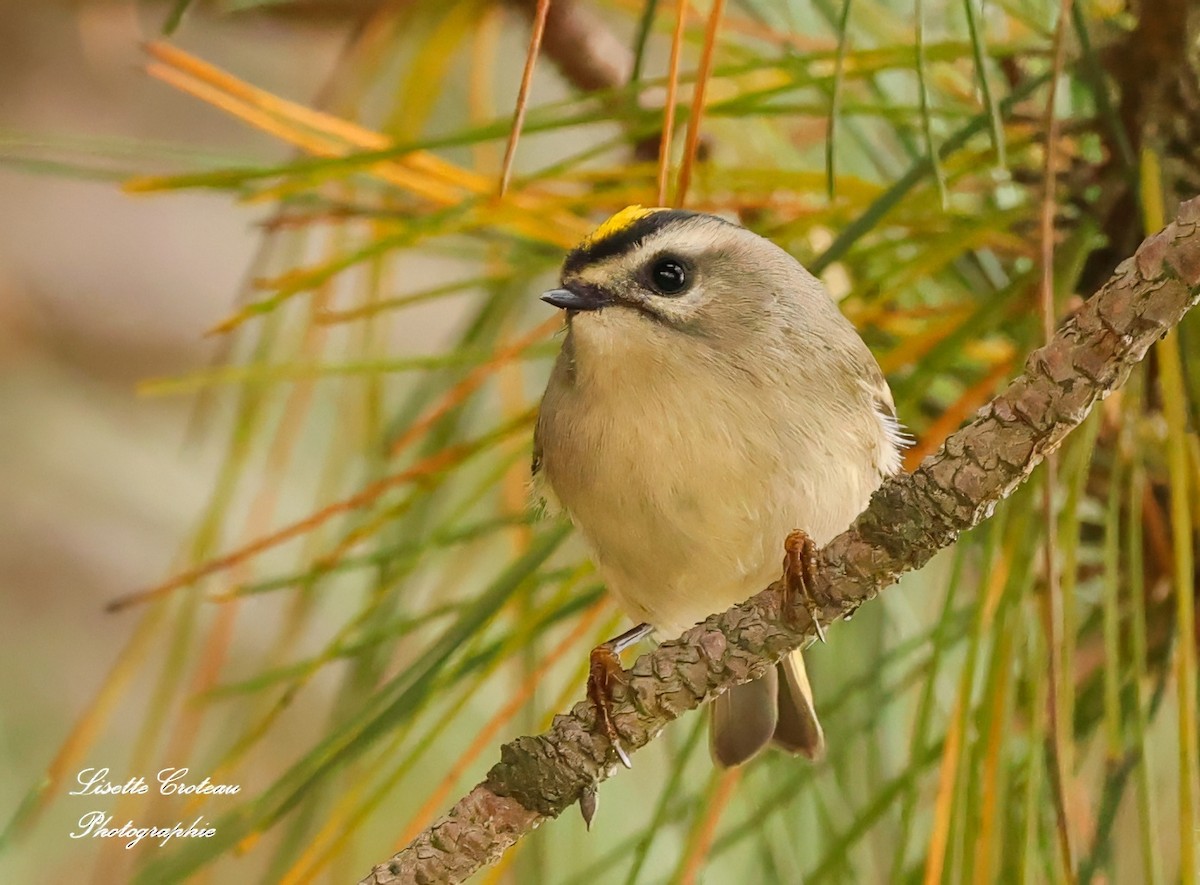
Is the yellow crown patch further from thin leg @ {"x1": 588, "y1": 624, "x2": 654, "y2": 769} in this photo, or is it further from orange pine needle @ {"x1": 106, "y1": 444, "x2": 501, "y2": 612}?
thin leg @ {"x1": 588, "y1": 624, "x2": 654, "y2": 769}

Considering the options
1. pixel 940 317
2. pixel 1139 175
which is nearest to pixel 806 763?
pixel 940 317

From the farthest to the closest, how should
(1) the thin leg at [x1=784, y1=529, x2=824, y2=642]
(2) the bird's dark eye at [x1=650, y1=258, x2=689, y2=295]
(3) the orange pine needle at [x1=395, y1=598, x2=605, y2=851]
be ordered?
(2) the bird's dark eye at [x1=650, y1=258, x2=689, y2=295] → (3) the orange pine needle at [x1=395, y1=598, x2=605, y2=851] → (1) the thin leg at [x1=784, y1=529, x2=824, y2=642]

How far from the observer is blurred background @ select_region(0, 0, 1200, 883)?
63 cm

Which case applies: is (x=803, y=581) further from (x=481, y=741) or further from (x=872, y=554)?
(x=481, y=741)

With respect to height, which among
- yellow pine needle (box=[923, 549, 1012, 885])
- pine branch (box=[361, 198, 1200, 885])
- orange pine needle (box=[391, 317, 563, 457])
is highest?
orange pine needle (box=[391, 317, 563, 457])

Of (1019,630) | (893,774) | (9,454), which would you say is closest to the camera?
(1019,630)

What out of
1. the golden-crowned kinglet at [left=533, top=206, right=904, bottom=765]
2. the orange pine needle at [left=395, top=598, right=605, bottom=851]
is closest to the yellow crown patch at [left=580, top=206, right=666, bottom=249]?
the golden-crowned kinglet at [left=533, top=206, right=904, bottom=765]

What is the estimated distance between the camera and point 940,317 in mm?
846

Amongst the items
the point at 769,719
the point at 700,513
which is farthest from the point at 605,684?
the point at 769,719

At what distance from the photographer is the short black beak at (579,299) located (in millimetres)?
782

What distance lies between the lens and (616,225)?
0.80 meters

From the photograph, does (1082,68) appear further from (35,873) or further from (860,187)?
(35,873)

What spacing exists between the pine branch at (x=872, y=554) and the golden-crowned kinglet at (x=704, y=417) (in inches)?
8.0

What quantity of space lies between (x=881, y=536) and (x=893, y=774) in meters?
0.45
